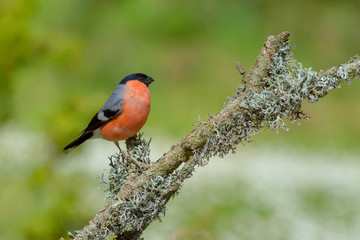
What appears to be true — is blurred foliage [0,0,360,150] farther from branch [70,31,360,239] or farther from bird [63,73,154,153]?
branch [70,31,360,239]

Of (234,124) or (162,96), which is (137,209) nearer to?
(234,124)

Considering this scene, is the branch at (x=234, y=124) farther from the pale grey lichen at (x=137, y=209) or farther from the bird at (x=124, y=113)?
the bird at (x=124, y=113)

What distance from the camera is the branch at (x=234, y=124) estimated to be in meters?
1.27

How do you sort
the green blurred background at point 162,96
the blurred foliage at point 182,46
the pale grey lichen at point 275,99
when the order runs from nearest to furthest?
the pale grey lichen at point 275,99, the green blurred background at point 162,96, the blurred foliage at point 182,46

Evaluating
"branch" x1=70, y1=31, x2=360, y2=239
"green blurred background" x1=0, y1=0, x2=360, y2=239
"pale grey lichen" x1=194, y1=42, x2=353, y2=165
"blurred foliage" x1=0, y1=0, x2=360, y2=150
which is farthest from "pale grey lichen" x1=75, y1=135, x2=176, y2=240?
"blurred foliage" x1=0, y1=0, x2=360, y2=150

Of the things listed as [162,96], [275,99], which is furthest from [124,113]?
[162,96]

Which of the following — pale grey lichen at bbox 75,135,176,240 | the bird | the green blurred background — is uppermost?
the green blurred background

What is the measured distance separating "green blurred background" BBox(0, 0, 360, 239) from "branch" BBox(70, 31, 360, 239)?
1344 millimetres

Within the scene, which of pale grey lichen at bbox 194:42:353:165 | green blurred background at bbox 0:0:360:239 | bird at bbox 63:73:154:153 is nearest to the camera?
pale grey lichen at bbox 194:42:353:165

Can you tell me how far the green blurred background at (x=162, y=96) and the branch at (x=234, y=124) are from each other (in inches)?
52.9

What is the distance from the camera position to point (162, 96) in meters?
5.81

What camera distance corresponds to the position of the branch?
127cm

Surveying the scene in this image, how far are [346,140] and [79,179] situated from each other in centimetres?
319

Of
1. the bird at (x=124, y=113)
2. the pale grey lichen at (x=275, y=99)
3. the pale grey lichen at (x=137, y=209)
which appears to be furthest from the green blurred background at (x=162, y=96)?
the pale grey lichen at (x=275, y=99)
